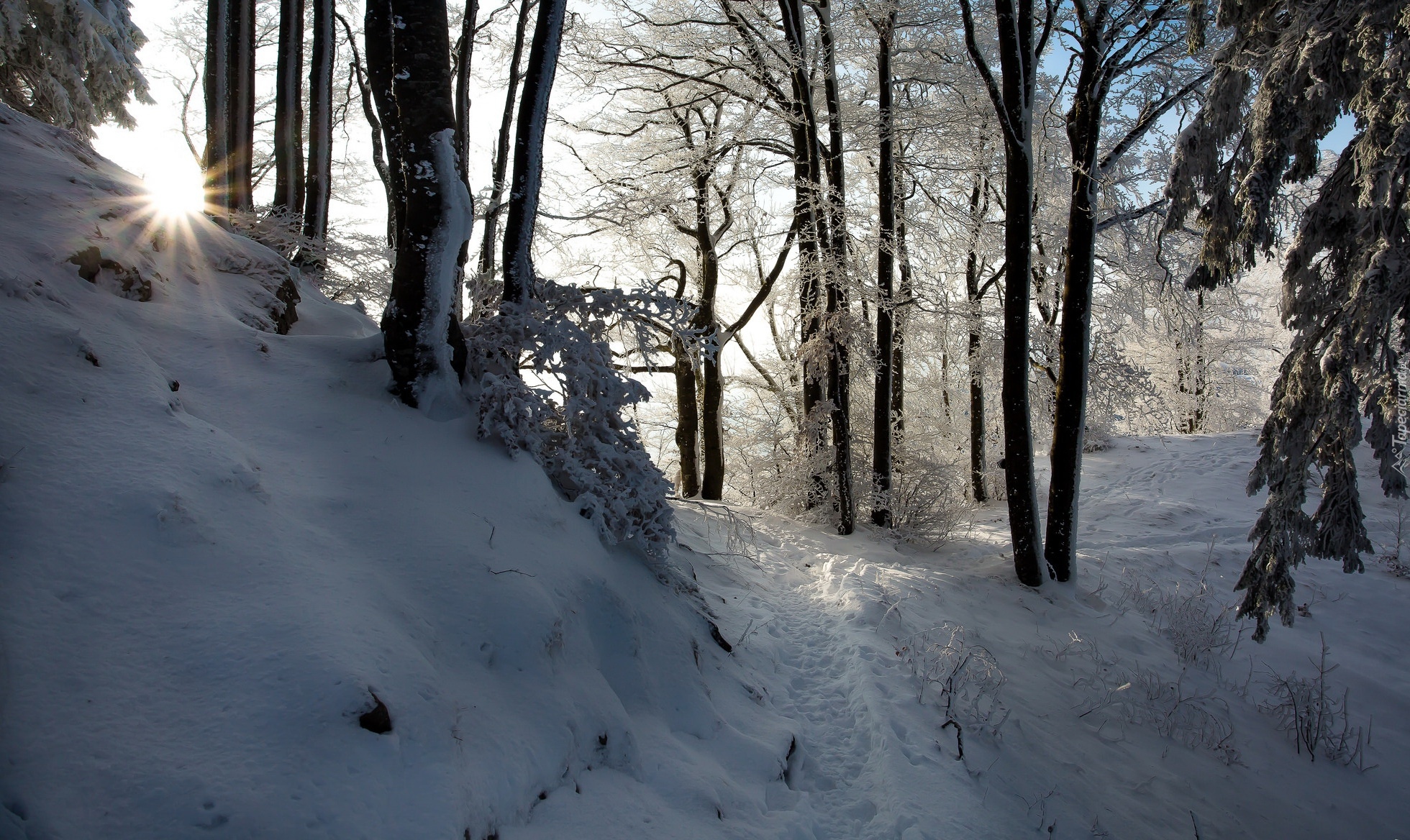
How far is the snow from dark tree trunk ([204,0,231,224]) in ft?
11.5

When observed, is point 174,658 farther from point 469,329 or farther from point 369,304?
point 369,304

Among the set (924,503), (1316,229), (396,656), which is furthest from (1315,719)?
(396,656)

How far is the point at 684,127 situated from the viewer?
1146 cm

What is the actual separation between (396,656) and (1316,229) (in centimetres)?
575

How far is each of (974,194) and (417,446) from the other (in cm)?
1371

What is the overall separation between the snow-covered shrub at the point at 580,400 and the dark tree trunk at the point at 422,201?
375mm

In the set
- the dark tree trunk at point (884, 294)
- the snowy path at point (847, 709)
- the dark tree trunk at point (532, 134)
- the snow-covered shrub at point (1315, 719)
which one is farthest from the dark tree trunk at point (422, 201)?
the snow-covered shrub at point (1315, 719)

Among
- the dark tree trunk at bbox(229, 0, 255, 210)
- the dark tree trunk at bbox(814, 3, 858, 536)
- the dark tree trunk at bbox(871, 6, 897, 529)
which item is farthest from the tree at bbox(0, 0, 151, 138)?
the dark tree trunk at bbox(871, 6, 897, 529)

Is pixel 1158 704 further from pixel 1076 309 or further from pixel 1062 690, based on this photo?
pixel 1076 309

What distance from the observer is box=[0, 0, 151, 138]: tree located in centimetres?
838

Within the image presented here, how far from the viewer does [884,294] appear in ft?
30.7

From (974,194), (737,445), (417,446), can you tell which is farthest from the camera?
(737,445)

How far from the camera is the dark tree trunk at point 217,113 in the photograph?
784 cm

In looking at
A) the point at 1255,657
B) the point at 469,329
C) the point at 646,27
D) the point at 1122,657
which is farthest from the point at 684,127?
the point at 1255,657
